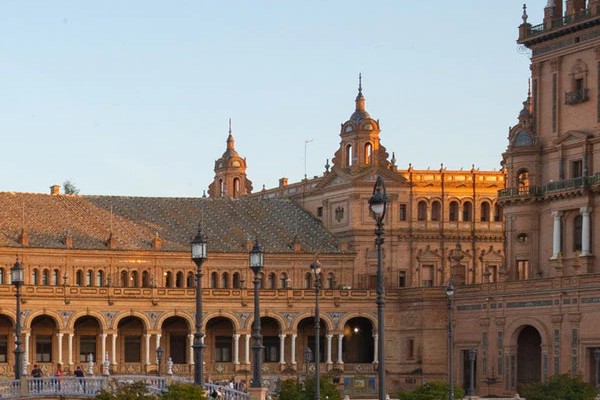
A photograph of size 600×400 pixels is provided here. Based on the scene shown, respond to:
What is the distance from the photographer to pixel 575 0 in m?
107

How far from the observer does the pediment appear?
10481 cm

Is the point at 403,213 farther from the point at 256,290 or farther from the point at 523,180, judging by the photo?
the point at 256,290

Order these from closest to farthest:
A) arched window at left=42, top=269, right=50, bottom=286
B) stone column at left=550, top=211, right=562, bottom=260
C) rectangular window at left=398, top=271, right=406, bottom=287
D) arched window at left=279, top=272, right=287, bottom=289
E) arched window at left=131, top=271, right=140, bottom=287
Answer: stone column at left=550, top=211, right=562, bottom=260 → arched window at left=42, top=269, right=50, bottom=286 → arched window at left=131, top=271, right=140, bottom=287 → arched window at left=279, top=272, right=287, bottom=289 → rectangular window at left=398, top=271, right=406, bottom=287

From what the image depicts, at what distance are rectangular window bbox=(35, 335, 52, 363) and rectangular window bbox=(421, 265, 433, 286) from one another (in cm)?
2669

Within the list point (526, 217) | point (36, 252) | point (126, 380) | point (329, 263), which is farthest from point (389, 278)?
point (126, 380)

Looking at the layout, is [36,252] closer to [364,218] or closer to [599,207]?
[364,218]

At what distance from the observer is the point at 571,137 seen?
106125mm

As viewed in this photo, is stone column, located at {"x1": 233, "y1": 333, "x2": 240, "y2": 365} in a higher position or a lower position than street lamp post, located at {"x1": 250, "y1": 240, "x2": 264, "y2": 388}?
lower

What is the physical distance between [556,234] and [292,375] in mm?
20846

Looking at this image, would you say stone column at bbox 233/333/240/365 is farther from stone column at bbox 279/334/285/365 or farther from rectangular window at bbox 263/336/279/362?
rectangular window at bbox 263/336/279/362

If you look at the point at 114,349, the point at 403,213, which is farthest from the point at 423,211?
the point at 114,349

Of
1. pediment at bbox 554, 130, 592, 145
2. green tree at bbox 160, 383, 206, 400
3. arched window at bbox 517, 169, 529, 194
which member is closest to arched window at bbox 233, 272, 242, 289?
arched window at bbox 517, 169, 529, 194

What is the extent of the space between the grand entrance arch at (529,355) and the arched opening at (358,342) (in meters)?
16.0

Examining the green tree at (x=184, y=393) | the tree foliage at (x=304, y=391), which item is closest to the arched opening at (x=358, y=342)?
the tree foliage at (x=304, y=391)
